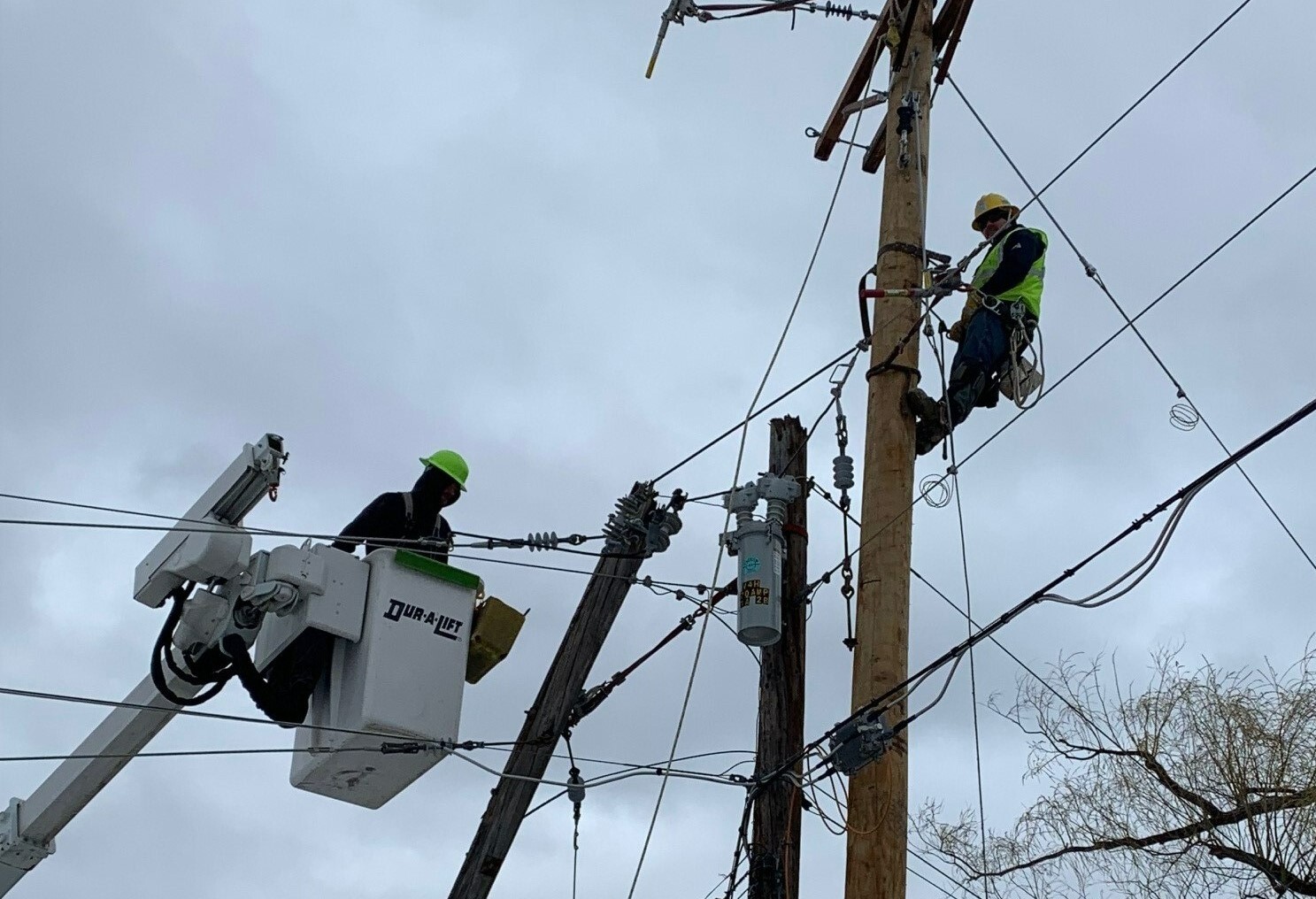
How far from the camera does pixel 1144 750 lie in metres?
10.1

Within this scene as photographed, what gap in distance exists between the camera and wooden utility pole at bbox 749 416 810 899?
721cm

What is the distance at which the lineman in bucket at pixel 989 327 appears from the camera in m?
7.41

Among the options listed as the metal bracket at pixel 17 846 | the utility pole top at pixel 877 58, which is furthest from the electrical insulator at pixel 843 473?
the metal bracket at pixel 17 846

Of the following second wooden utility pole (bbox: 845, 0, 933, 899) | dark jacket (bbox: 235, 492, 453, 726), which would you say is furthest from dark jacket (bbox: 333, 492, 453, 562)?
second wooden utility pole (bbox: 845, 0, 933, 899)

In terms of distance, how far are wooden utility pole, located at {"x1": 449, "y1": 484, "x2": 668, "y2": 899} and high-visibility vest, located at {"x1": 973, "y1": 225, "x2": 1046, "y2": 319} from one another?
199 centimetres

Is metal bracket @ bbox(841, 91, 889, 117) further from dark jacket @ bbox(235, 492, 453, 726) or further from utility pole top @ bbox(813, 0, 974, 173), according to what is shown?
dark jacket @ bbox(235, 492, 453, 726)

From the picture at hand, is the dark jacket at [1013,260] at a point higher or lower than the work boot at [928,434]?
higher

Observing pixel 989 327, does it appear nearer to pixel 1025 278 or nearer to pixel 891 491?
pixel 1025 278

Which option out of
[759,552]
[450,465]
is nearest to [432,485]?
[450,465]

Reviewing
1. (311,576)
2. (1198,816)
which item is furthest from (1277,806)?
(311,576)

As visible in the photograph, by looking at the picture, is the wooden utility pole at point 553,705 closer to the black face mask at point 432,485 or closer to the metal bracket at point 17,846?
the black face mask at point 432,485

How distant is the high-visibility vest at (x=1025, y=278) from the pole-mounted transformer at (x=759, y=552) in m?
1.41

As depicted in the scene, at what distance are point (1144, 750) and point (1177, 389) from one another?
10.3ft

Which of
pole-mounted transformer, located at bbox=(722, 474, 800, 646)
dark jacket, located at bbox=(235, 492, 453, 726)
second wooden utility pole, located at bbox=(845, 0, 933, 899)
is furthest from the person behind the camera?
pole-mounted transformer, located at bbox=(722, 474, 800, 646)
